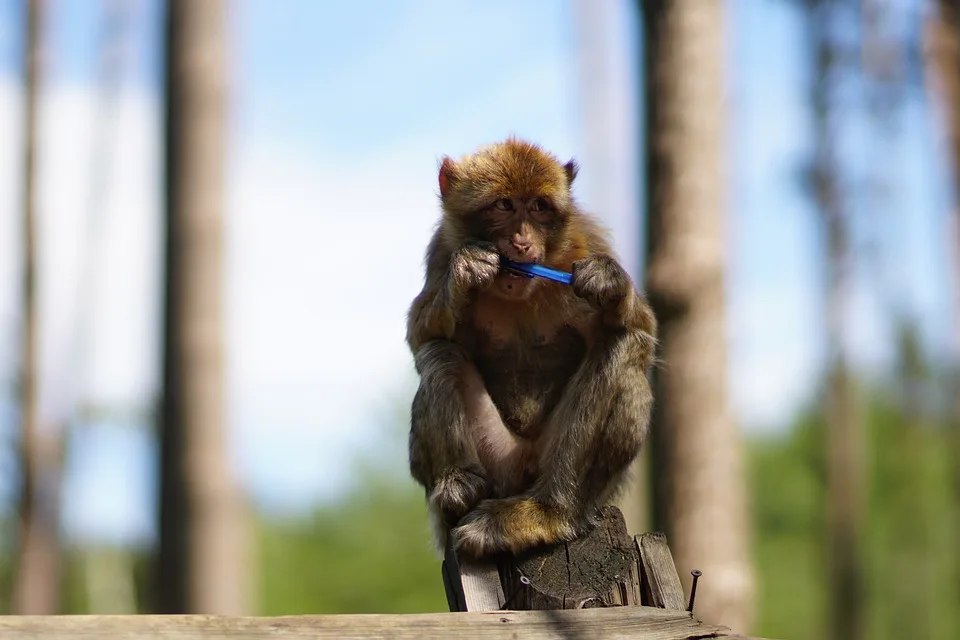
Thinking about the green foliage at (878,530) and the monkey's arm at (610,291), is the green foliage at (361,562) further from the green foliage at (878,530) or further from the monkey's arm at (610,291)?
the monkey's arm at (610,291)

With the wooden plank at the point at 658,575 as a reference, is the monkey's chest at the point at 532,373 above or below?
above

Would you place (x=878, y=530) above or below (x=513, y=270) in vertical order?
below

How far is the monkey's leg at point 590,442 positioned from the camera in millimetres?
4402

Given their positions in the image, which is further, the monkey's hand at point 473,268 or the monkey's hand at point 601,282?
the monkey's hand at point 473,268

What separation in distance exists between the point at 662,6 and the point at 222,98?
3252mm

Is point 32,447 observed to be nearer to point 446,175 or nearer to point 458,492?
point 446,175

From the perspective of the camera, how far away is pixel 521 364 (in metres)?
5.04

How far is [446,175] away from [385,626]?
8.93ft

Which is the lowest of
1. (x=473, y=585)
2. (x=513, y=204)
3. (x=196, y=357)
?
(x=473, y=585)

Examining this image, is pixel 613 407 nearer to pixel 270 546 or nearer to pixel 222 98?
pixel 222 98

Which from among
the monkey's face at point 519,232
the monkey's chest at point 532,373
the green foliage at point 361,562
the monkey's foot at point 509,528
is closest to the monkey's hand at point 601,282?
the monkey's face at point 519,232

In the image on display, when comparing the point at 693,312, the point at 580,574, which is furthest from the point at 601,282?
the point at 693,312

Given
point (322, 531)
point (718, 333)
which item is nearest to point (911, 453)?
point (322, 531)

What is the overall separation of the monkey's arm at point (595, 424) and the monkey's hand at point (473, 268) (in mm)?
361
